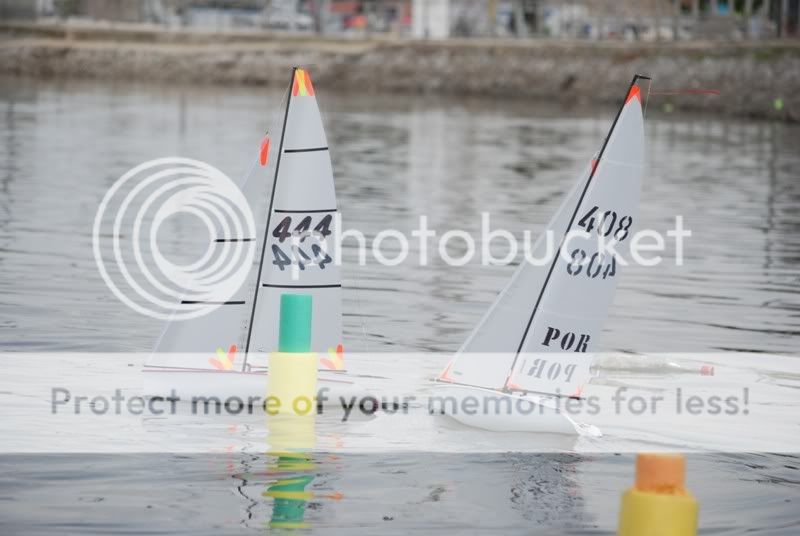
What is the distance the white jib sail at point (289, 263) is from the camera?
17078 mm

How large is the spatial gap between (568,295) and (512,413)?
137 centimetres

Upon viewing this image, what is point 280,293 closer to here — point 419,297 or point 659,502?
point 659,502

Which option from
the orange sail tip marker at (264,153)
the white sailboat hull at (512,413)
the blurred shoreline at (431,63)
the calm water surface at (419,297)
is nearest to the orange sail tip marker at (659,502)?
the calm water surface at (419,297)

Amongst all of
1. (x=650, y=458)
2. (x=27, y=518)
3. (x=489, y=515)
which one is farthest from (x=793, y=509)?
(x=27, y=518)

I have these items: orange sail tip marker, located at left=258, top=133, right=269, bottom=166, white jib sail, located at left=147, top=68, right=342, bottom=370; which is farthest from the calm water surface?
orange sail tip marker, located at left=258, top=133, right=269, bottom=166

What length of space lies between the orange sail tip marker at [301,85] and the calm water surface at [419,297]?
3.93m

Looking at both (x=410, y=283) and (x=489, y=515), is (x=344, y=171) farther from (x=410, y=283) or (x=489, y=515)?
(x=489, y=515)

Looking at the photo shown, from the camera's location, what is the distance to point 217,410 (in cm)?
1728

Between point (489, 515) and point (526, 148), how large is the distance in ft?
163

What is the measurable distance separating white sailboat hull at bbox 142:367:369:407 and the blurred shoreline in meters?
70.3

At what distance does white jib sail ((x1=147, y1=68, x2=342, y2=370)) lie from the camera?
1708 cm

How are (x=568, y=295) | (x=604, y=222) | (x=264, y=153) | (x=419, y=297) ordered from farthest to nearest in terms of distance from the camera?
(x=419, y=297) → (x=264, y=153) → (x=568, y=295) → (x=604, y=222)

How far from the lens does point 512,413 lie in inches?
655

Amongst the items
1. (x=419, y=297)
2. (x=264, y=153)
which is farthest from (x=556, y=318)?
(x=419, y=297)
